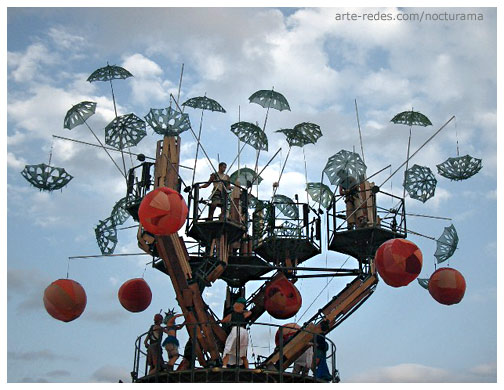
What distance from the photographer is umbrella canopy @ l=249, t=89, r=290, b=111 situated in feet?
74.4

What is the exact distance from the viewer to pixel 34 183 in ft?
63.7

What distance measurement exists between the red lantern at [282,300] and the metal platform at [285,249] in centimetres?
77

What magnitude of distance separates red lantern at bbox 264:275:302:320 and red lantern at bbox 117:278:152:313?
3.29 m

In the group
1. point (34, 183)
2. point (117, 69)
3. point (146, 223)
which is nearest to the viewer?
point (146, 223)

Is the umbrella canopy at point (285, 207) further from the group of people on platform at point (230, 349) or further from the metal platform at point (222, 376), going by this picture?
the metal platform at point (222, 376)

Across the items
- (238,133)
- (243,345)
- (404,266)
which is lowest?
(243,345)

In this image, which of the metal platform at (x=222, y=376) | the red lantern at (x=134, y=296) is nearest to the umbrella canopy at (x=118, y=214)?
the red lantern at (x=134, y=296)

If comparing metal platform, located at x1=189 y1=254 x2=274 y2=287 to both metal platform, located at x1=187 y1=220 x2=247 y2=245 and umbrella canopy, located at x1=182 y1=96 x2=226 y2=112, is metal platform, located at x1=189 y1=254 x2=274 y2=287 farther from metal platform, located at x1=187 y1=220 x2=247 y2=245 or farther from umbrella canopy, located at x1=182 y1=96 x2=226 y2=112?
umbrella canopy, located at x1=182 y1=96 x2=226 y2=112

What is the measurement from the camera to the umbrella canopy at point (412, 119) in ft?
71.1

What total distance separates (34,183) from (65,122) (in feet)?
6.20

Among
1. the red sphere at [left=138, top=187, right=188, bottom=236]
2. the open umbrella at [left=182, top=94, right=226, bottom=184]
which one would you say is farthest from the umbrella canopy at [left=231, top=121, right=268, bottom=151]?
the red sphere at [left=138, top=187, right=188, bottom=236]

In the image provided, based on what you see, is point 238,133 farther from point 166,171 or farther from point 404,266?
point 404,266

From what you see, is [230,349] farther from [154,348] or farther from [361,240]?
[361,240]

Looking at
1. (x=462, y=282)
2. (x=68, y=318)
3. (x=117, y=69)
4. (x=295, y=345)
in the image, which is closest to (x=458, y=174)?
(x=462, y=282)
